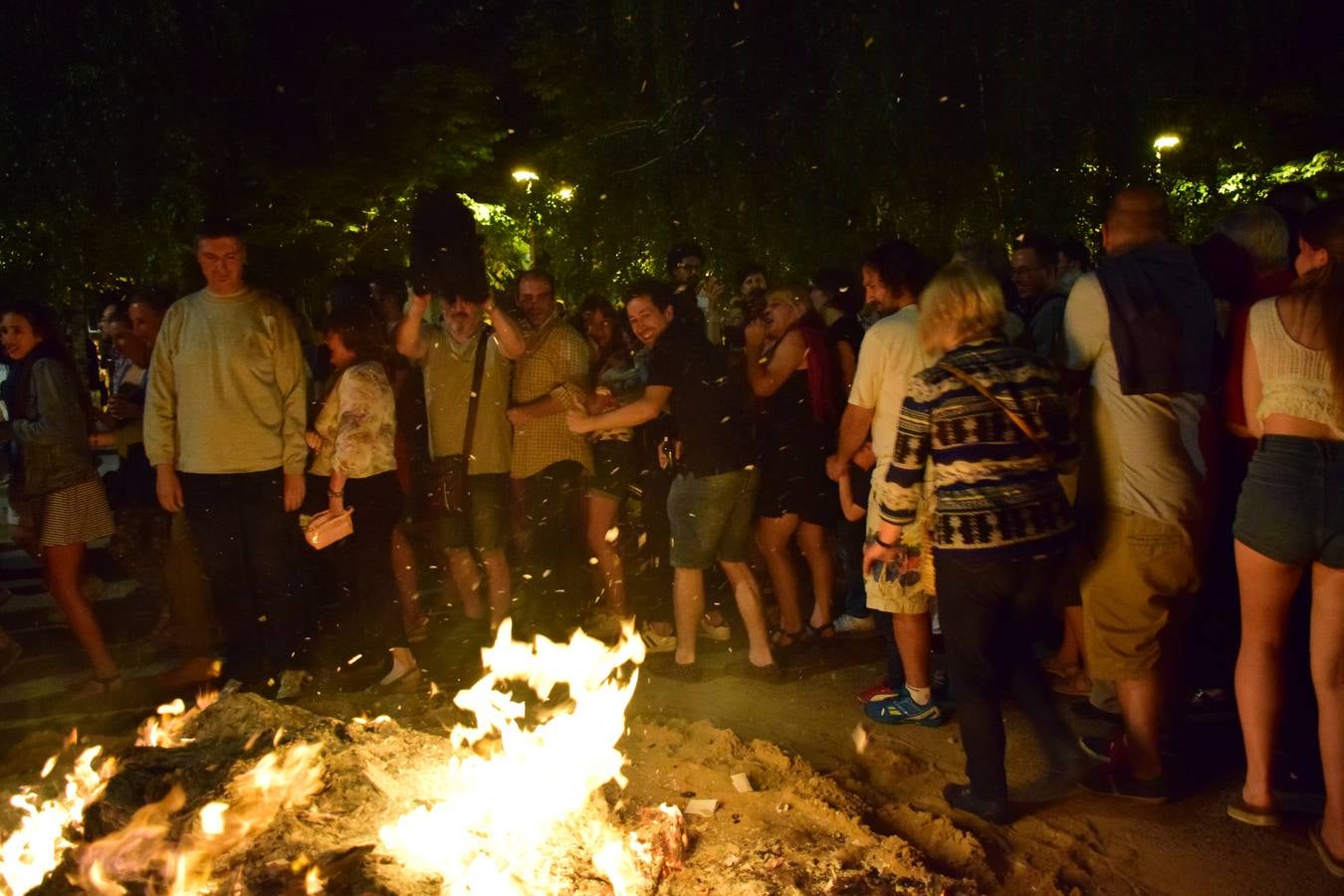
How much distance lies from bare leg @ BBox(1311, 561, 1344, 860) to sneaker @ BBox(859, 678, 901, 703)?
6.32 ft

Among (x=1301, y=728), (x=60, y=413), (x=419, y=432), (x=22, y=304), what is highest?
(x=22, y=304)

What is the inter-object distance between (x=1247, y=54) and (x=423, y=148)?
13863 millimetres

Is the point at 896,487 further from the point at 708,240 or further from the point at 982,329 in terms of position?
the point at 708,240

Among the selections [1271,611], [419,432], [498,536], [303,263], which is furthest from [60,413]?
[303,263]

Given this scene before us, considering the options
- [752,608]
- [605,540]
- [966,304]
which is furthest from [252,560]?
[966,304]

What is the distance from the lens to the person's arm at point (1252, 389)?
3.65 metres

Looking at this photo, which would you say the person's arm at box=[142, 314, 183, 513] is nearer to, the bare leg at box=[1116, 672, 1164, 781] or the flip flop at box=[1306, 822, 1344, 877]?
the bare leg at box=[1116, 672, 1164, 781]

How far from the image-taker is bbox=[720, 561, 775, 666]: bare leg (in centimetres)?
564

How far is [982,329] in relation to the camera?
3.78 meters

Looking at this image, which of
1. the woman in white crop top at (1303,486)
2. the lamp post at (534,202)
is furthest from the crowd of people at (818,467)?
the lamp post at (534,202)

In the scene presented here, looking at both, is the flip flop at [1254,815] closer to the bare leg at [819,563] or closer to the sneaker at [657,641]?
the bare leg at [819,563]

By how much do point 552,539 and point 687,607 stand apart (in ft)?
3.20

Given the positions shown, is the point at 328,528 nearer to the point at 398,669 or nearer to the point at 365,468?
the point at 365,468

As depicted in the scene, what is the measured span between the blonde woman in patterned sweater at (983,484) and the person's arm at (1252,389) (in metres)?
0.60
